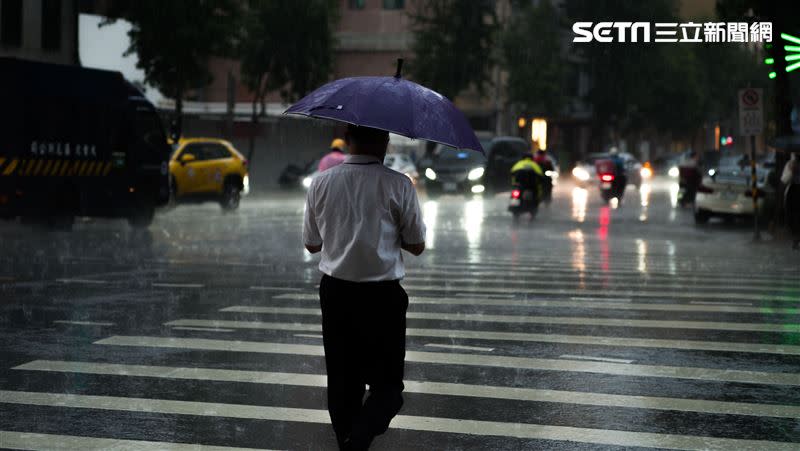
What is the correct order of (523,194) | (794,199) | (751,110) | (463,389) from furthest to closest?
(523,194), (751,110), (794,199), (463,389)

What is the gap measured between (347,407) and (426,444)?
3.13 ft

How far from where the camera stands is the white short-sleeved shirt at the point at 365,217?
223 inches

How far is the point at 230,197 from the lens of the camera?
33.4m

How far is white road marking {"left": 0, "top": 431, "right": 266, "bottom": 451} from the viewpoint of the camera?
256 inches

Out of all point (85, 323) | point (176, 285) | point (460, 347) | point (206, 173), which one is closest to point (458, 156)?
point (206, 173)

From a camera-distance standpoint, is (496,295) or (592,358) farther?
(496,295)

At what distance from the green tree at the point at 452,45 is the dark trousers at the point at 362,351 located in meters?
56.9

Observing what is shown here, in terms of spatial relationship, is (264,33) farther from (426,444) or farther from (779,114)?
(426,444)

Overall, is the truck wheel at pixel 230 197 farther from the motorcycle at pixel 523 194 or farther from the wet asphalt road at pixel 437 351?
the wet asphalt road at pixel 437 351

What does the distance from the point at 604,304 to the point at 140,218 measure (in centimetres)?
1517

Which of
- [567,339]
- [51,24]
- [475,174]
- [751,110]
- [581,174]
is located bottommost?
[567,339]

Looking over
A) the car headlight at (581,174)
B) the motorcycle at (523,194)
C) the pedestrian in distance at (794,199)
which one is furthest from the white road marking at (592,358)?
the car headlight at (581,174)

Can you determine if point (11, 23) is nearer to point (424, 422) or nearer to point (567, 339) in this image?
point (567, 339)

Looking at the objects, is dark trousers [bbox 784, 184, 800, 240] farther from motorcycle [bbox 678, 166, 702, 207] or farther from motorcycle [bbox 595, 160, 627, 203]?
motorcycle [bbox 595, 160, 627, 203]
